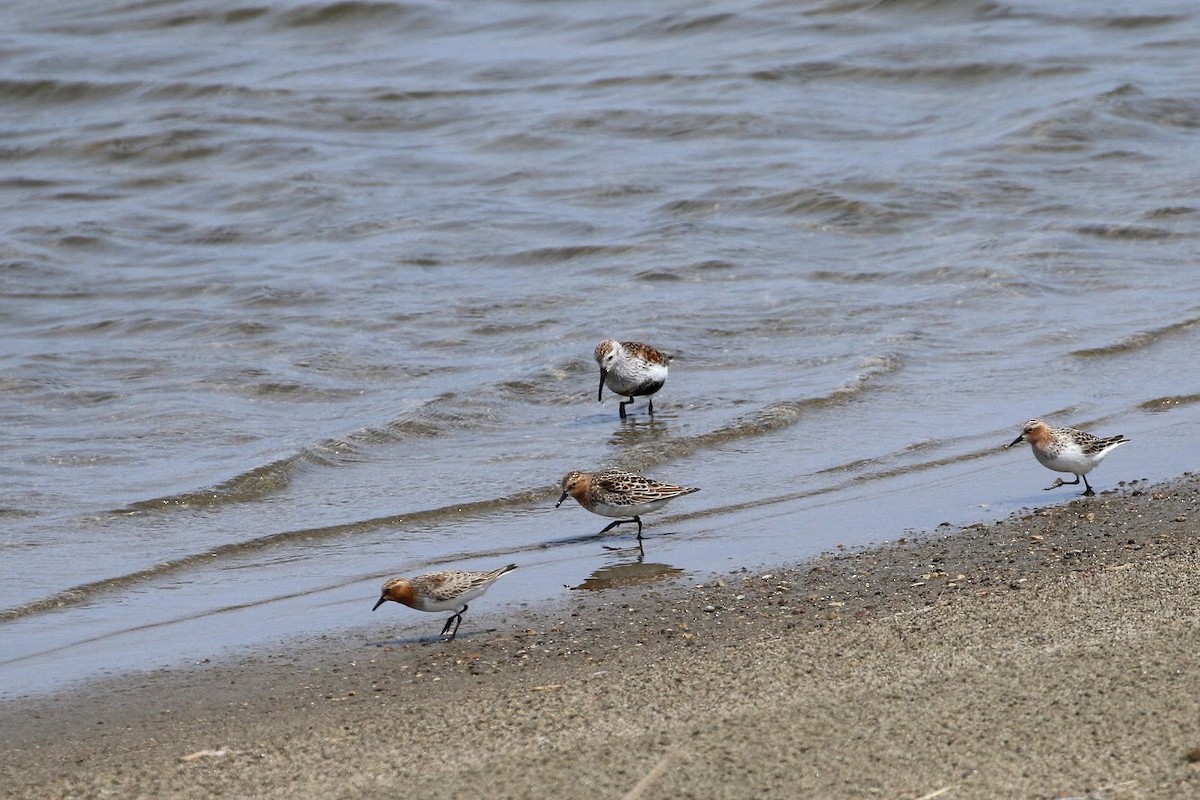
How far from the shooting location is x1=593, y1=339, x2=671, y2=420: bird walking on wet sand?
13.8 m

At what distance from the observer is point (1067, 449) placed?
1002 centimetres

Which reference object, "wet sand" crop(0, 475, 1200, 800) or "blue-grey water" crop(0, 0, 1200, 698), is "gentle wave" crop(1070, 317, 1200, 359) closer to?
"blue-grey water" crop(0, 0, 1200, 698)

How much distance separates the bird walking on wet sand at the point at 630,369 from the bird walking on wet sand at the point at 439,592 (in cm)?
562

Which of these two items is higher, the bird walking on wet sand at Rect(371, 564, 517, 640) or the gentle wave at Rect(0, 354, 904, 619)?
the bird walking on wet sand at Rect(371, 564, 517, 640)

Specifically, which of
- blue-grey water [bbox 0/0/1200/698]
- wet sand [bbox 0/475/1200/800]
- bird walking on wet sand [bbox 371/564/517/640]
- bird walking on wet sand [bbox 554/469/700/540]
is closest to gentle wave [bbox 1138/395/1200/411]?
blue-grey water [bbox 0/0/1200/698]

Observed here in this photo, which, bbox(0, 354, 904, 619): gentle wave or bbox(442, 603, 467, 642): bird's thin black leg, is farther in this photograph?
bbox(0, 354, 904, 619): gentle wave

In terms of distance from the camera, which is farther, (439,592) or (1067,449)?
(1067,449)

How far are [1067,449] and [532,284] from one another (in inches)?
368

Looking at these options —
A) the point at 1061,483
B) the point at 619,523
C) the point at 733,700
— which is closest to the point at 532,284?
the point at 619,523

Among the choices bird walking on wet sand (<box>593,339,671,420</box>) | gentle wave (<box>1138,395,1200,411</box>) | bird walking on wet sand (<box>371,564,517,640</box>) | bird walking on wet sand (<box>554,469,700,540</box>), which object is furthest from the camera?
bird walking on wet sand (<box>593,339,671,420</box>)

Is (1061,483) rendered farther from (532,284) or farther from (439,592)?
(532,284)

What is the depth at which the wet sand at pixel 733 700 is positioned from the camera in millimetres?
5848

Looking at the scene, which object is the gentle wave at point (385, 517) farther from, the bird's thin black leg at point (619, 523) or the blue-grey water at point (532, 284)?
the bird's thin black leg at point (619, 523)

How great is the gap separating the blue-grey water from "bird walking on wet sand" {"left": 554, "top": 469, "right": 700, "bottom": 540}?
273mm
